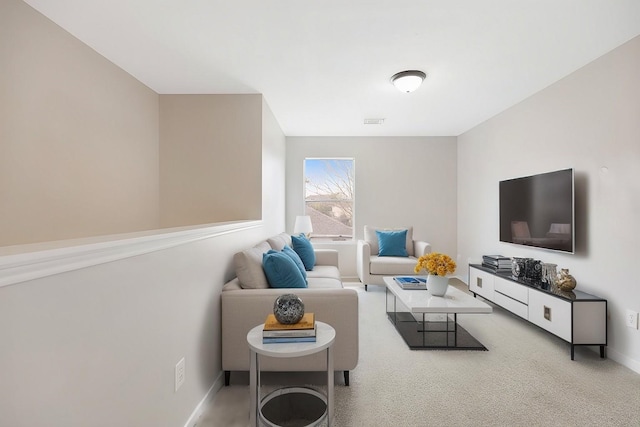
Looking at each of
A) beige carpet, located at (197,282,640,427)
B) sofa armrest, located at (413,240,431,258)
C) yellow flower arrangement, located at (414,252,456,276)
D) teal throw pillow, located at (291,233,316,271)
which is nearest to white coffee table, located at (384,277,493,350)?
beige carpet, located at (197,282,640,427)

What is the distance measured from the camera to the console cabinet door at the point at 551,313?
8.41 ft

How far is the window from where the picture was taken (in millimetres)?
5715

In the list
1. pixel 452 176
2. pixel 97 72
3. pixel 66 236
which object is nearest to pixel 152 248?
pixel 66 236

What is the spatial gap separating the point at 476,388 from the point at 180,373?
6.15 feet

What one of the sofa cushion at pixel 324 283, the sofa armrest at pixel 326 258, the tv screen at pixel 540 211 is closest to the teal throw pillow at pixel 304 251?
the sofa armrest at pixel 326 258

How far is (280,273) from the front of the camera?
238 centimetres

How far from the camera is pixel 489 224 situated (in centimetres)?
453

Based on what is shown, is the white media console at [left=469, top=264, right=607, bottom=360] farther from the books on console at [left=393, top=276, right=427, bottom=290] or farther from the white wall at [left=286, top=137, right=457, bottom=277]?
the white wall at [left=286, top=137, right=457, bottom=277]

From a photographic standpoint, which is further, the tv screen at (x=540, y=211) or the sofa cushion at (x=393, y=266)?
the sofa cushion at (x=393, y=266)

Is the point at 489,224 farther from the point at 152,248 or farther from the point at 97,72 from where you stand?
the point at 97,72

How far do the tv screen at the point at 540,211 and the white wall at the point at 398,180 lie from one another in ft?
5.10

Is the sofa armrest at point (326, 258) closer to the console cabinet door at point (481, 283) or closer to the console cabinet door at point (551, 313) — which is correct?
the console cabinet door at point (481, 283)

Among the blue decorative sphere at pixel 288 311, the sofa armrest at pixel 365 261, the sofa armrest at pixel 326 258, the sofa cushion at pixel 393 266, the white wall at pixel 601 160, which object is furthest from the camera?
the sofa armrest at pixel 365 261

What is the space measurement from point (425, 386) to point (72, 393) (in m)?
2.01
